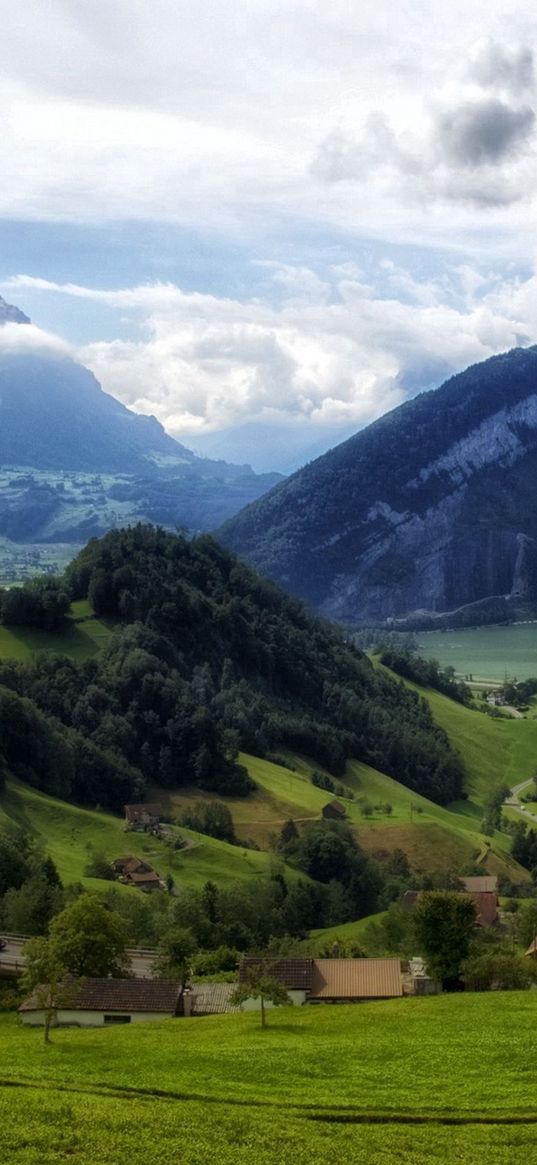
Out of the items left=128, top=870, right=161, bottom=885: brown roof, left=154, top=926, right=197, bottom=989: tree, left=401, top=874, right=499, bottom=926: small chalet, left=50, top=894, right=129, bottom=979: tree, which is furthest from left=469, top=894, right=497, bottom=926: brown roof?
left=50, top=894, right=129, bottom=979: tree

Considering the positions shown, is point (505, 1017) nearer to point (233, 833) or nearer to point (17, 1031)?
point (17, 1031)

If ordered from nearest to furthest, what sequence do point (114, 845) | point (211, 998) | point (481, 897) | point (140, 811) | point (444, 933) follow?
point (211, 998) → point (444, 933) → point (481, 897) → point (114, 845) → point (140, 811)

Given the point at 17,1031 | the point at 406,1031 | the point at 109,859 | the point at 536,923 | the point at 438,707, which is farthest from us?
the point at 438,707

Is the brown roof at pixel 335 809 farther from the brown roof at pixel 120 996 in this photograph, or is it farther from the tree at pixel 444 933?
the brown roof at pixel 120 996

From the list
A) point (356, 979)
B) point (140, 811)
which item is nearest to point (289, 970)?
point (356, 979)

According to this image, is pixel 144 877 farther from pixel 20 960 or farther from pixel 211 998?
pixel 211 998

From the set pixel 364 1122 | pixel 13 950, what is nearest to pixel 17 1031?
pixel 13 950

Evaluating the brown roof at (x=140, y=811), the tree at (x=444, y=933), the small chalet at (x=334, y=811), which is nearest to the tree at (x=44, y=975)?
the tree at (x=444, y=933)
